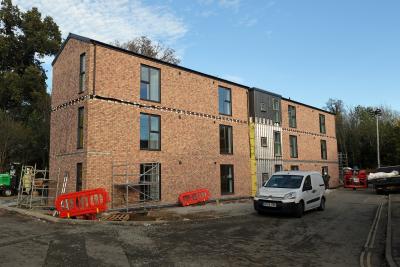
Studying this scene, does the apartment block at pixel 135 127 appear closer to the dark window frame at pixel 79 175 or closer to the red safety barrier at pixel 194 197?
the dark window frame at pixel 79 175

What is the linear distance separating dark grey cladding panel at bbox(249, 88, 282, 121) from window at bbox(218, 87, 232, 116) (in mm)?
2256

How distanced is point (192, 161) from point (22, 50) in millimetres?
26700

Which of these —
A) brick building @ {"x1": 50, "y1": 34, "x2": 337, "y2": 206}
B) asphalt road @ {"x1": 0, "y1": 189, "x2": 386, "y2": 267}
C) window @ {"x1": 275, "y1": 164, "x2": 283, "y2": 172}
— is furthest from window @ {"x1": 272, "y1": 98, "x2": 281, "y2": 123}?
asphalt road @ {"x1": 0, "y1": 189, "x2": 386, "y2": 267}

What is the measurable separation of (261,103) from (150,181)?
1160 cm

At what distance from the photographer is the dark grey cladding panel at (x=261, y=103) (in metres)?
25.2

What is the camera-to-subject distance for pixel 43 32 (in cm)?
3725

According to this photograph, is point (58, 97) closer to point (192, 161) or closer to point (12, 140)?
point (192, 161)

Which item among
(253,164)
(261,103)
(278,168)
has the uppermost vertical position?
(261,103)

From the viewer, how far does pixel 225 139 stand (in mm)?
22891

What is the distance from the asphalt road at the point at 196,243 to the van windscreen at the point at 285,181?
1841 millimetres

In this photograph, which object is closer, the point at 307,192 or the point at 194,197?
the point at 307,192

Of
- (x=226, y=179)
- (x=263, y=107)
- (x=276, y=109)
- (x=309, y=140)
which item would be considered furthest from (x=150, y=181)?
(x=309, y=140)

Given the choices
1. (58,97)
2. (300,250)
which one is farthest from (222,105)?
(300,250)

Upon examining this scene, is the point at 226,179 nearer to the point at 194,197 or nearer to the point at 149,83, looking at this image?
the point at 194,197
